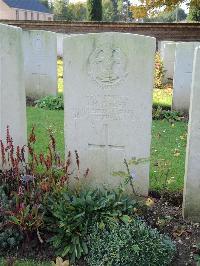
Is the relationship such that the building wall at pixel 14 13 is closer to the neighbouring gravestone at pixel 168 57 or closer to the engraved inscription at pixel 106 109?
the neighbouring gravestone at pixel 168 57

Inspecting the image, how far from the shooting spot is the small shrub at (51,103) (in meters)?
9.61

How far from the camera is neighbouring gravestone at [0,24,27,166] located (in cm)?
452

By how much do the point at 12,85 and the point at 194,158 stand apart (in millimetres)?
2186

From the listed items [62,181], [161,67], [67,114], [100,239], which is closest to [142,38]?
[67,114]

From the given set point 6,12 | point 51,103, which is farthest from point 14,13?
point 51,103

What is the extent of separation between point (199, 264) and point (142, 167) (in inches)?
52.2

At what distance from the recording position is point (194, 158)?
4195mm

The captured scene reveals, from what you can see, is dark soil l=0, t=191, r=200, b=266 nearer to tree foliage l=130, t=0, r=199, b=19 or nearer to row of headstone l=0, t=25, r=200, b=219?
row of headstone l=0, t=25, r=200, b=219

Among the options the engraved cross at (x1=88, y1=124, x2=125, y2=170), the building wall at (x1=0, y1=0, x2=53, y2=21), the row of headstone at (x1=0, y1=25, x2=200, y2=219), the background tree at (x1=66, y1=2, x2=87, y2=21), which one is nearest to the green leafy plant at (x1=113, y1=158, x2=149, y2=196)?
the row of headstone at (x1=0, y1=25, x2=200, y2=219)

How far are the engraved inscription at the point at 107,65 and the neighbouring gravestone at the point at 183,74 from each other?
5.15 meters

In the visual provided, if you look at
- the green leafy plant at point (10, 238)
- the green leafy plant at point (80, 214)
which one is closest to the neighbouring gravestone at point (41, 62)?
the green leafy plant at point (80, 214)

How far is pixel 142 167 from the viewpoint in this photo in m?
4.50

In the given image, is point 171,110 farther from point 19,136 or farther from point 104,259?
point 104,259

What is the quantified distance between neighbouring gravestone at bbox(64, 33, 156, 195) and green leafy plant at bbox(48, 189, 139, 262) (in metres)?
0.49
